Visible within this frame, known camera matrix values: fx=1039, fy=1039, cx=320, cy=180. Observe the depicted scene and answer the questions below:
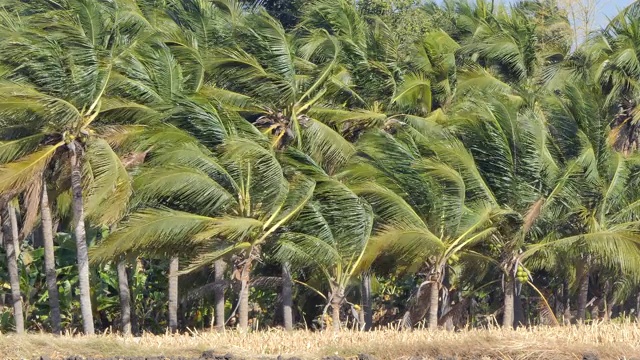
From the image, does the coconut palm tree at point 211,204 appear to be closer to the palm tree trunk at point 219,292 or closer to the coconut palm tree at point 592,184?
the palm tree trunk at point 219,292

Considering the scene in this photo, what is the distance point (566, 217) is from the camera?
1953 cm

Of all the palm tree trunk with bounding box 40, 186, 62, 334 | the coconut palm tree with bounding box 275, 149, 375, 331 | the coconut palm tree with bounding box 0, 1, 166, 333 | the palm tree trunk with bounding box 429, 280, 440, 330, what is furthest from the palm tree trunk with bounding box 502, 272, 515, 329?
the palm tree trunk with bounding box 40, 186, 62, 334

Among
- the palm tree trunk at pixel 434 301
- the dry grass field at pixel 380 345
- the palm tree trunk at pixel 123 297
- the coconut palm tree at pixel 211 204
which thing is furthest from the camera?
the palm tree trunk at pixel 123 297

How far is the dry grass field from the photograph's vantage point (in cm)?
1401

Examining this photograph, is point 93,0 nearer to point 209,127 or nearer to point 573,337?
point 209,127

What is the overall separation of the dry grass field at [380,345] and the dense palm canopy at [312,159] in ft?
8.24

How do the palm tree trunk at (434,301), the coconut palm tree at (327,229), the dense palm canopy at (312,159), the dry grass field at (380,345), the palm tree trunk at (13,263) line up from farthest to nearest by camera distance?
the palm tree trunk at (13,263), the palm tree trunk at (434,301), the coconut palm tree at (327,229), the dense palm canopy at (312,159), the dry grass field at (380,345)

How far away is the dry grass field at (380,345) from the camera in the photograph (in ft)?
46.0

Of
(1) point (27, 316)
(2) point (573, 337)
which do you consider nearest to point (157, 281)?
(1) point (27, 316)

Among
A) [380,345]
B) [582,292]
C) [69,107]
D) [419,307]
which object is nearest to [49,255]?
[69,107]

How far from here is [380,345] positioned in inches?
576

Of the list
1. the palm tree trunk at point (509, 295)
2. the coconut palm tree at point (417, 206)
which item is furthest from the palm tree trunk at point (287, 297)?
the palm tree trunk at point (509, 295)

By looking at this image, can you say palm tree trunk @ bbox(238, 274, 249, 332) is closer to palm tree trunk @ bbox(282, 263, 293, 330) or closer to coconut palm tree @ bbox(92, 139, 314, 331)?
coconut palm tree @ bbox(92, 139, 314, 331)

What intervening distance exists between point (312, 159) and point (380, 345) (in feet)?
18.3
